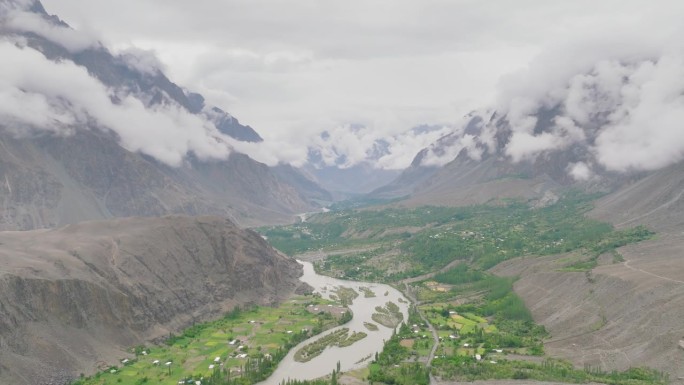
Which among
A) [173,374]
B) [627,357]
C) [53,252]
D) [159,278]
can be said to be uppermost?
[53,252]

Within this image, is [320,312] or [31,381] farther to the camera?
[320,312]

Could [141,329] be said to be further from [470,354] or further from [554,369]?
[554,369]

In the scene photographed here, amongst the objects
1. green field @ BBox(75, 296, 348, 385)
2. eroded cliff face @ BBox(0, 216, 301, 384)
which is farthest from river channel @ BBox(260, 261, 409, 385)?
eroded cliff face @ BBox(0, 216, 301, 384)

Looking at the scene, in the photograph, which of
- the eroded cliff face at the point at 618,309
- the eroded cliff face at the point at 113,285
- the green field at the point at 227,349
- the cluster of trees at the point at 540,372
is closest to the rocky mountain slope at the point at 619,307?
the eroded cliff face at the point at 618,309

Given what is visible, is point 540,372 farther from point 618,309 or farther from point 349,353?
point 349,353

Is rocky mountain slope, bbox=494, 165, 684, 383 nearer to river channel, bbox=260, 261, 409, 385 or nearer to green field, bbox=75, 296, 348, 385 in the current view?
river channel, bbox=260, 261, 409, 385

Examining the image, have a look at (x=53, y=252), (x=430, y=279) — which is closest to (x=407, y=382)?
(x=53, y=252)

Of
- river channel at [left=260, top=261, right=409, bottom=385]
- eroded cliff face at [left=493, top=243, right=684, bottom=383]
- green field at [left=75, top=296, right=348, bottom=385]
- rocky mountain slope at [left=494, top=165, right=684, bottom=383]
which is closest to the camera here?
eroded cliff face at [left=493, top=243, right=684, bottom=383]

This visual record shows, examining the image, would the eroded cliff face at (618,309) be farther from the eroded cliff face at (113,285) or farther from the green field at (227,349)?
the eroded cliff face at (113,285)

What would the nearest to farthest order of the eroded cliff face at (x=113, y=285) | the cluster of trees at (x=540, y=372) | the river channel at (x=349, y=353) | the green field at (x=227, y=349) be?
1. the cluster of trees at (x=540, y=372)
2. the green field at (x=227, y=349)
3. the eroded cliff face at (x=113, y=285)
4. the river channel at (x=349, y=353)
